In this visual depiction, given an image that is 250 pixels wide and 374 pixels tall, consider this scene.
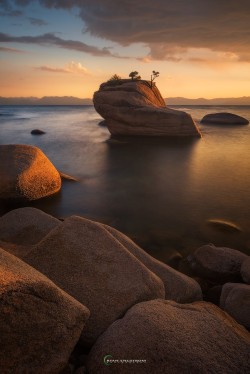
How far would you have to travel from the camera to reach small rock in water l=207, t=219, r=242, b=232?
9.30 m

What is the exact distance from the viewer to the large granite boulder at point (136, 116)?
29641 millimetres

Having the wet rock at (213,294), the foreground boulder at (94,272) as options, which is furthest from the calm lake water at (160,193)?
the foreground boulder at (94,272)

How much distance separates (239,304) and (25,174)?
29.1ft

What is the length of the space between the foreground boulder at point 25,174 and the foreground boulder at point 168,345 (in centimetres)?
837

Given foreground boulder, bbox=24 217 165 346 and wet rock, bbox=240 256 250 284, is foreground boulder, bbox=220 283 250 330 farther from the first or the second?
foreground boulder, bbox=24 217 165 346

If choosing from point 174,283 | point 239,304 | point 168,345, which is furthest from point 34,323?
point 239,304

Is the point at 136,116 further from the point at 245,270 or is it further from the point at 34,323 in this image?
the point at 34,323

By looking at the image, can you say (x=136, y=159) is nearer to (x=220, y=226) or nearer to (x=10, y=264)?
(x=220, y=226)

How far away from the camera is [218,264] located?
21.0 feet

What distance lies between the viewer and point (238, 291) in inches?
187

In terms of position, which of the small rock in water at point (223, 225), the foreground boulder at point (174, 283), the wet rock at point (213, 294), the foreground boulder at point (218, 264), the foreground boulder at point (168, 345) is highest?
the foreground boulder at point (168, 345)

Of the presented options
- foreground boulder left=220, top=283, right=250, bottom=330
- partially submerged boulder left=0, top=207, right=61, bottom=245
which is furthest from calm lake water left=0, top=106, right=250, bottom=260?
partially submerged boulder left=0, top=207, right=61, bottom=245

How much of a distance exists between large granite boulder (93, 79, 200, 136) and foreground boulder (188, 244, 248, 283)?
24.6 meters

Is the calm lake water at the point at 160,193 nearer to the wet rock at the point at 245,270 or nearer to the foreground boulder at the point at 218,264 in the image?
the foreground boulder at the point at 218,264
